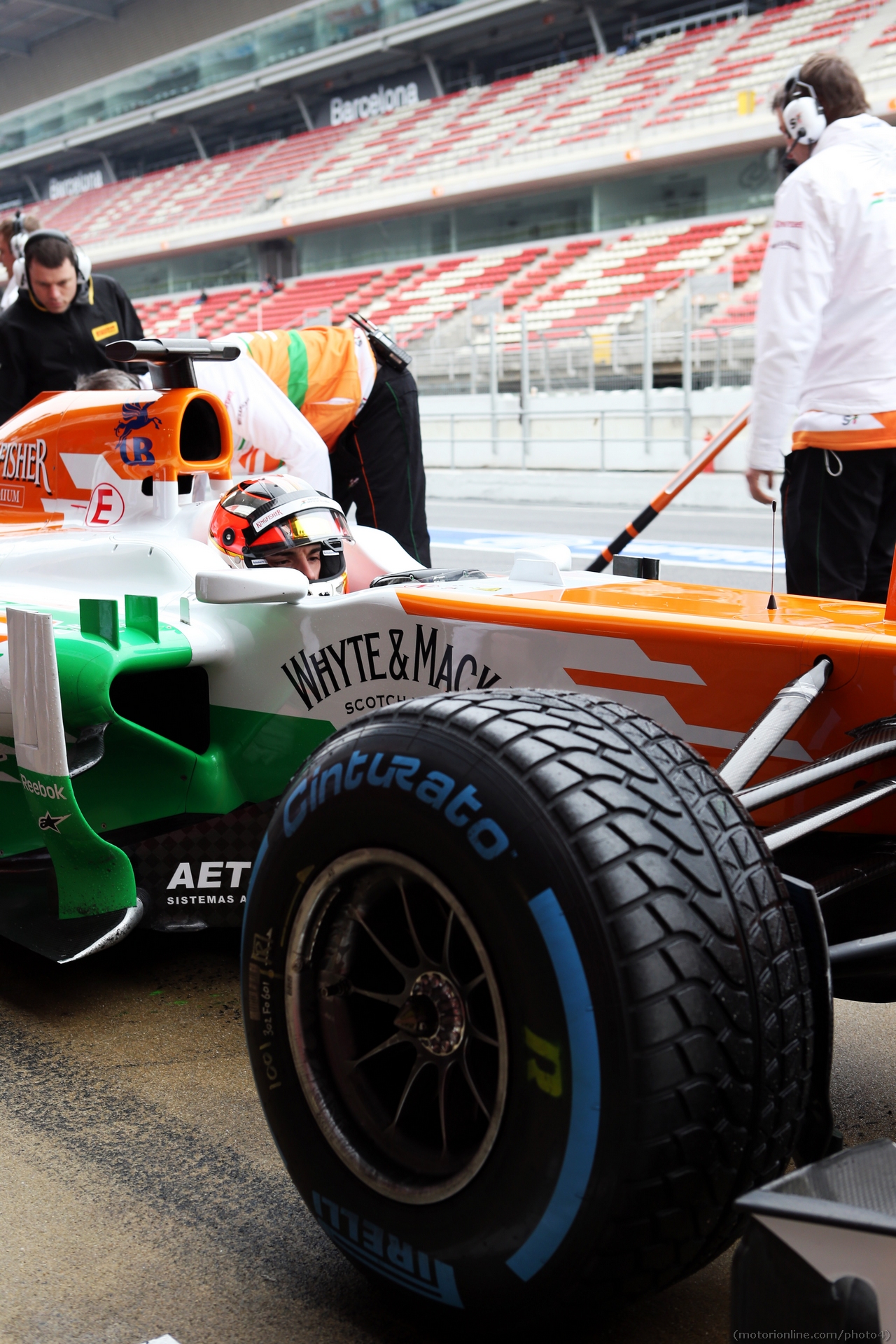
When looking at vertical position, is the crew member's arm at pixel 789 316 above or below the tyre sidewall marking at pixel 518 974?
above

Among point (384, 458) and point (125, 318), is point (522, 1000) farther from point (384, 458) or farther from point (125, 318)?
point (125, 318)

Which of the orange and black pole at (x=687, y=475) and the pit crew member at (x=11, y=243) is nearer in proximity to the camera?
the orange and black pole at (x=687, y=475)

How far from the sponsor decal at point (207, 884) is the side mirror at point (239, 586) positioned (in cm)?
67

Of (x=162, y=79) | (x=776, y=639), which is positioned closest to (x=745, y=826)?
(x=776, y=639)

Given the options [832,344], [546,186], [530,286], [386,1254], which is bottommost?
[386,1254]

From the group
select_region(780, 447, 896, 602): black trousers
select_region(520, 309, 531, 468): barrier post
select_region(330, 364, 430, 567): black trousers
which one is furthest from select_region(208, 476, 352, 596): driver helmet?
select_region(520, 309, 531, 468): barrier post

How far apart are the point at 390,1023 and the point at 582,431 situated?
1657 centimetres

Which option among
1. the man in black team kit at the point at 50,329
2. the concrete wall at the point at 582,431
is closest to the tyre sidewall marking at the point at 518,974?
the man in black team kit at the point at 50,329

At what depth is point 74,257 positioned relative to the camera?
510cm

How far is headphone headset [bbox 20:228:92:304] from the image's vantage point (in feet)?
16.2

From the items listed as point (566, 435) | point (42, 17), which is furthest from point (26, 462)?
point (42, 17)

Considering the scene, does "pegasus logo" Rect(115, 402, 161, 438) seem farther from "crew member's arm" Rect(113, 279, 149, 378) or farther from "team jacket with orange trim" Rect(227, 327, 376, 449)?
"crew member's arm" Rect(113, 279, 149, 378)

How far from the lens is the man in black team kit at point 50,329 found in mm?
5012

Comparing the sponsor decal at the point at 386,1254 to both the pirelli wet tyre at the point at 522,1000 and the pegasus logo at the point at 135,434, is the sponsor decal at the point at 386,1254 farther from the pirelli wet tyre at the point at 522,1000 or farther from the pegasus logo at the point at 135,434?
the pegasus logo at the point at 135,434
